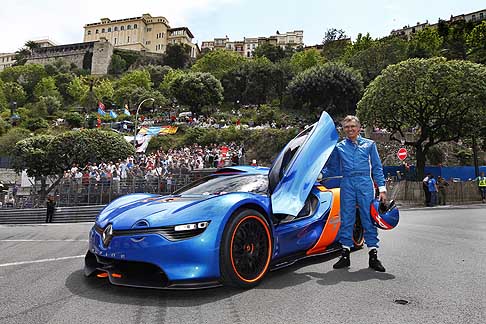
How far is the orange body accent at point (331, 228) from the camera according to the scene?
439cm

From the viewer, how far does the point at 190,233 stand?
3.15 metres

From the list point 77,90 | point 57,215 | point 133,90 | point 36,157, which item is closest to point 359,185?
point 57,215

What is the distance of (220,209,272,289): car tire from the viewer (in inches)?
128

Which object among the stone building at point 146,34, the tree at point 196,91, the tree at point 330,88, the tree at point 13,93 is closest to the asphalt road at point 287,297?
the tree at point 330,88

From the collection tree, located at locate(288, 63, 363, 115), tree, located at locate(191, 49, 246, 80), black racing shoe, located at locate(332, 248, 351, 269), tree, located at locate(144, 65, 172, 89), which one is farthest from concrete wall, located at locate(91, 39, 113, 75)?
black racing shoe, located at locate(332, 248, 351, 269)

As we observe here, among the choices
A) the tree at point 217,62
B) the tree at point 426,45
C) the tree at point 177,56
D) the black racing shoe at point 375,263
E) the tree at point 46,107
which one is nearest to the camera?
the black racing shoe at point 375,263

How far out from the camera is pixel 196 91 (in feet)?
195

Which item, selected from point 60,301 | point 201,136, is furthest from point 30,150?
point 60,301

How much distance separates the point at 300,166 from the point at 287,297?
1514mm

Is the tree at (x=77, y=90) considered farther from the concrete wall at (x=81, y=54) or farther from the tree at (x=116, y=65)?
the concrete wall at (x=81, y=54)

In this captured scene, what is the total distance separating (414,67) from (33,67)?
11087 cm

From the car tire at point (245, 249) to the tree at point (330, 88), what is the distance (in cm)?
5096

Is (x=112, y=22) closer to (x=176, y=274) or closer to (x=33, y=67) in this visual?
(x=33, y=67)

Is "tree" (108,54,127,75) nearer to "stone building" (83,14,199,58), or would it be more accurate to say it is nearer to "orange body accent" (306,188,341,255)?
"stone building" (83,14,199,58)
